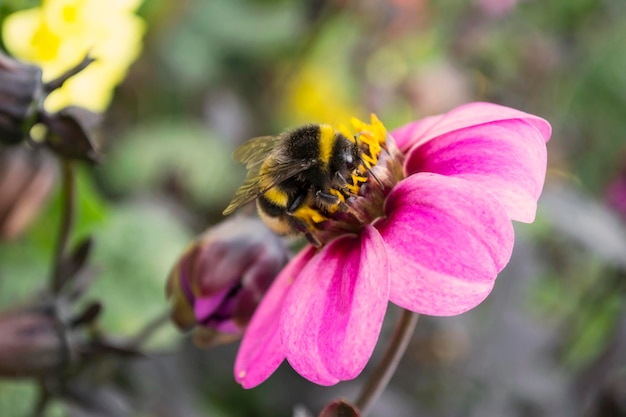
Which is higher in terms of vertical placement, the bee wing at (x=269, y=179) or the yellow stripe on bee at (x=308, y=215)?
the bee wing at (x=269, y=179)

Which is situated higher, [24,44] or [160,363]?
[24,44]

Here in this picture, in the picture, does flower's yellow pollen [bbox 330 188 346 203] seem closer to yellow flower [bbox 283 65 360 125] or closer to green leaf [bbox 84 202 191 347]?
green leaf [bbox 84 202 191 347]

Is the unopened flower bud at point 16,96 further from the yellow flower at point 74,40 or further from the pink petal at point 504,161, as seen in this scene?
the pink petal at point 504,161

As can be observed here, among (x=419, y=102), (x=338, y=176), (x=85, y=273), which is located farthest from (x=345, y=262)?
(x=419, y=102)

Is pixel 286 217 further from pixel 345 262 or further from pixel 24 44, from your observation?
pixel 24 44

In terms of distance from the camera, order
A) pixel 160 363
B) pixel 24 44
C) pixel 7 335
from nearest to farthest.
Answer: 1. pixel 7 335
2. pixel 24 44
3. pixel 160 363

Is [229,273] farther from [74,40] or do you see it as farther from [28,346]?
[74,40]

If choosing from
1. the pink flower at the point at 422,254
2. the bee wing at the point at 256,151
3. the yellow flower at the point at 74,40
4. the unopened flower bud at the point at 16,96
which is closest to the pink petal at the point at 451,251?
the pink flower at the point at 422,254
